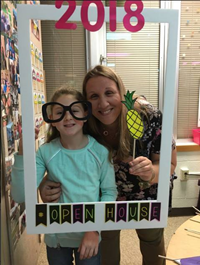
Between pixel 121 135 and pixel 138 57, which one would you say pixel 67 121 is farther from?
Answer: pixel 138 57

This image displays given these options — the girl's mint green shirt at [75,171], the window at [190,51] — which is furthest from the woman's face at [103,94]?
the window at [190,51]

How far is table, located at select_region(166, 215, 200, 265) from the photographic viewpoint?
638mm

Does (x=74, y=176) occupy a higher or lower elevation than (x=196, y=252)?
higher

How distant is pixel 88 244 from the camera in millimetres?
621

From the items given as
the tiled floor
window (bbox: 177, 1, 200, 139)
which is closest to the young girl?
the tiled floor

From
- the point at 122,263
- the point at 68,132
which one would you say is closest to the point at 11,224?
the point at 68,132

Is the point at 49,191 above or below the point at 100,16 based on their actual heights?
below

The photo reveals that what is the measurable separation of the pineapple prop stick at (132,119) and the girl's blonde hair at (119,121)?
0.01 metres

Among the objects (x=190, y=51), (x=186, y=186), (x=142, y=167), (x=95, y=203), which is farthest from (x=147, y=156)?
(x=190, y=51)

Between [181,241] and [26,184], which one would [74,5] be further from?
[181,241]

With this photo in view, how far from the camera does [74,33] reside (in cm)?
54

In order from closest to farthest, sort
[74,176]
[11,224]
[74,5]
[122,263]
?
[74,5] → [74,176] → [11,224] → [122,263]

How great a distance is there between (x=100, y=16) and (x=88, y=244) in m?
0.57

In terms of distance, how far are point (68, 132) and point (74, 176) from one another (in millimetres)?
117
